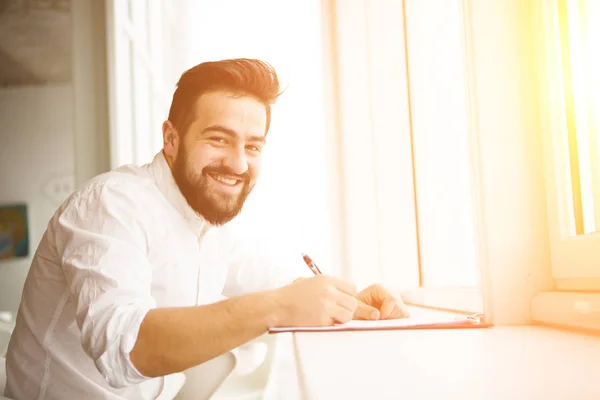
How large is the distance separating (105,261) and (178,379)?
49 centimetres

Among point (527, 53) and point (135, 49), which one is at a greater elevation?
point (135, 49)

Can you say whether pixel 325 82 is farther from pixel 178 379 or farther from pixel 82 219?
pixel 82 219

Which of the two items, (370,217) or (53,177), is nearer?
(370,217)

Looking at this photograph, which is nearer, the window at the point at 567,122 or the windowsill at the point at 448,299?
the window at the point at 567,122

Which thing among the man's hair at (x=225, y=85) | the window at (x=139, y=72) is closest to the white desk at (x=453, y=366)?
the man's hair at (x=225, y=85)

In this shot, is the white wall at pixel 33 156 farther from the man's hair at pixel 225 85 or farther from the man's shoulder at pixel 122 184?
the man's shoulder at pixel 122 184

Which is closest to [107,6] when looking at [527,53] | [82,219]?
[82,219]

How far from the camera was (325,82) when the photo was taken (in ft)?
6.30

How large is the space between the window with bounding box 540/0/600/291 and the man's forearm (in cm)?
39

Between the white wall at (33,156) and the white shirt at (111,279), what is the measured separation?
1300mm

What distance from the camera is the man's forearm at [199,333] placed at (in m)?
0.68

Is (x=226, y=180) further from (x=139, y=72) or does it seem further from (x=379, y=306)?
(x=139, y=72)

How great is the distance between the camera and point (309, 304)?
67 cm

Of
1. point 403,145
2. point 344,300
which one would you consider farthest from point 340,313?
point 403,145
